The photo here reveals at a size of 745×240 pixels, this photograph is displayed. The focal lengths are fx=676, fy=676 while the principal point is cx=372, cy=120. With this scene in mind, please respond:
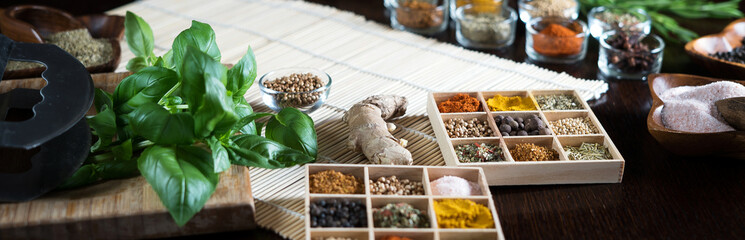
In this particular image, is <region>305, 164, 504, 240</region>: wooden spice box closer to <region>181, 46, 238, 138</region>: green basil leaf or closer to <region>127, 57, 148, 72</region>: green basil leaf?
<region>181, 46, 238, 138</region>: green basil leaf

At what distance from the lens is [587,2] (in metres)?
2.30

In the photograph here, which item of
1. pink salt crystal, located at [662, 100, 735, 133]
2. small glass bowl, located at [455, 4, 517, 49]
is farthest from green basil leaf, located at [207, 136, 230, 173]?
small glass bowl, located at [455, 4, 517, 49]

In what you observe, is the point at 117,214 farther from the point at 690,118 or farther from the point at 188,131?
the point at 690,118

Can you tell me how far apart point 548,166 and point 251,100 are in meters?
0.77

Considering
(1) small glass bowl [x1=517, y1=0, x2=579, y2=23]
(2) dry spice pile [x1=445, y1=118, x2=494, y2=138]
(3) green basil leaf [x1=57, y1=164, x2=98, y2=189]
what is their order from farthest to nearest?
(1) small glass bowl [x1=517, y1=0, x2=579, y2=23] → (2) dry spice pile [x1=445, y1=118, x2=494, y2=138] → (3) green basil leaf [x1=57, y1=164, x2=98, y2=189]

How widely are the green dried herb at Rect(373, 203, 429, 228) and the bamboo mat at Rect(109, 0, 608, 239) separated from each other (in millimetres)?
203

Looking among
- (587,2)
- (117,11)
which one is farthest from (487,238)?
(117,11)

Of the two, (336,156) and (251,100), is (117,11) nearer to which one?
(251,100)

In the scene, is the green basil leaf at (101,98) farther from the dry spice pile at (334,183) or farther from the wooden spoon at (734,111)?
the wooden spoon at (734,111)

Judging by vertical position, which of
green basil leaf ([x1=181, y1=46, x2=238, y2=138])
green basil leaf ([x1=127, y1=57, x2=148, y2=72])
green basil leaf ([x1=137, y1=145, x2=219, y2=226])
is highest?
green basil leaf ([x1=181, y1=46, x2=238, y2=138])

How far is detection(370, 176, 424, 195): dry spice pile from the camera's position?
1230mm

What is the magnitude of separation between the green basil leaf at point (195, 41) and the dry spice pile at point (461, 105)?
521mm

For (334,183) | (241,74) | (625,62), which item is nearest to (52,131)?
(241,74)

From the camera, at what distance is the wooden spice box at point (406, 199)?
1092 mm
